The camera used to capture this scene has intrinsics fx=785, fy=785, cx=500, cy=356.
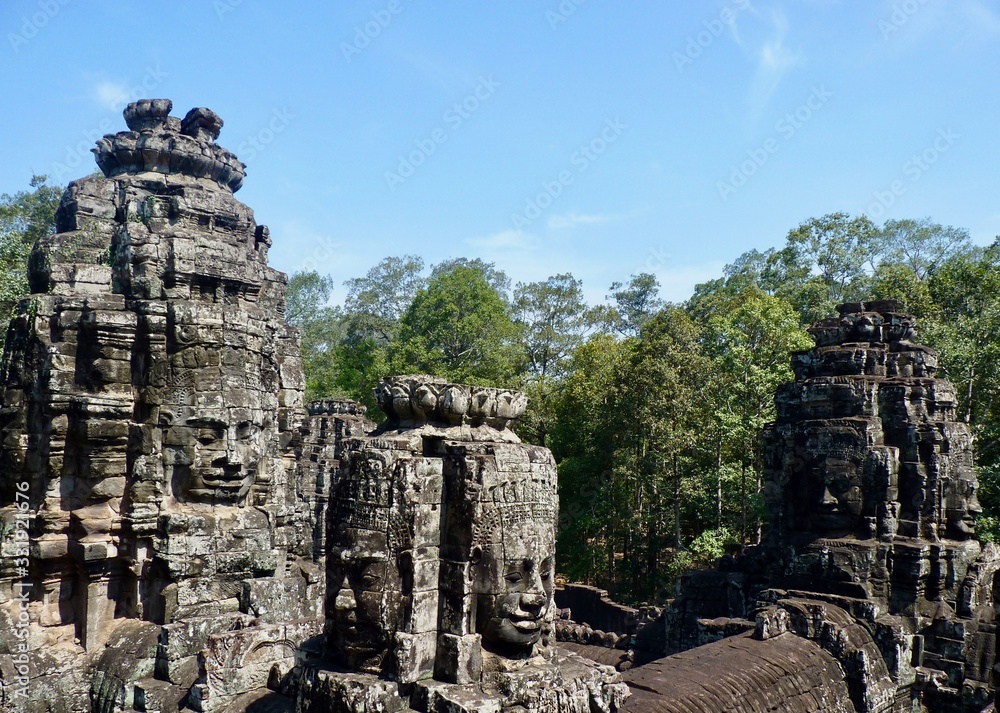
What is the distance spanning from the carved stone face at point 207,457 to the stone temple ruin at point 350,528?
21 mm

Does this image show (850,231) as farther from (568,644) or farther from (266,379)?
(266,379)

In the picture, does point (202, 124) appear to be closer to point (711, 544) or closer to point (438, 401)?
point (438, 401)

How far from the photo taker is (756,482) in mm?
23094

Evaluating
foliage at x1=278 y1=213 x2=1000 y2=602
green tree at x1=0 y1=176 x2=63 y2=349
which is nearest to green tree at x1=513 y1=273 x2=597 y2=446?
foliage at x1=278 y1=213 x2=1000 y2=602

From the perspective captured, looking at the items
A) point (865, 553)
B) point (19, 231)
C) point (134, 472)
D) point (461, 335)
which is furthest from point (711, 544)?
point (19, 231)

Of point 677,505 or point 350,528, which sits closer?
point 350,528

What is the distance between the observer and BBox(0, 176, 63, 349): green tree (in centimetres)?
1431

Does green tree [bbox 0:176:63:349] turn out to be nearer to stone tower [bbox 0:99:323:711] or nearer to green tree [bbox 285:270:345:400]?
stone tower [bbox 0:99:323:711]

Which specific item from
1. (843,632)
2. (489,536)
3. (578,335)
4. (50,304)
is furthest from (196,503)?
(578,335)

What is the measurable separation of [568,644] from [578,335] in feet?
68.7

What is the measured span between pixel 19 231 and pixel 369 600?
20.6 meters

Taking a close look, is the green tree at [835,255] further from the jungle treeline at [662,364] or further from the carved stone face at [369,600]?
the carved stone face at [369,600]

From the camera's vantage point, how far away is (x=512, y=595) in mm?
A: 4988

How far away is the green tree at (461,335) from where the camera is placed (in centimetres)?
2940
